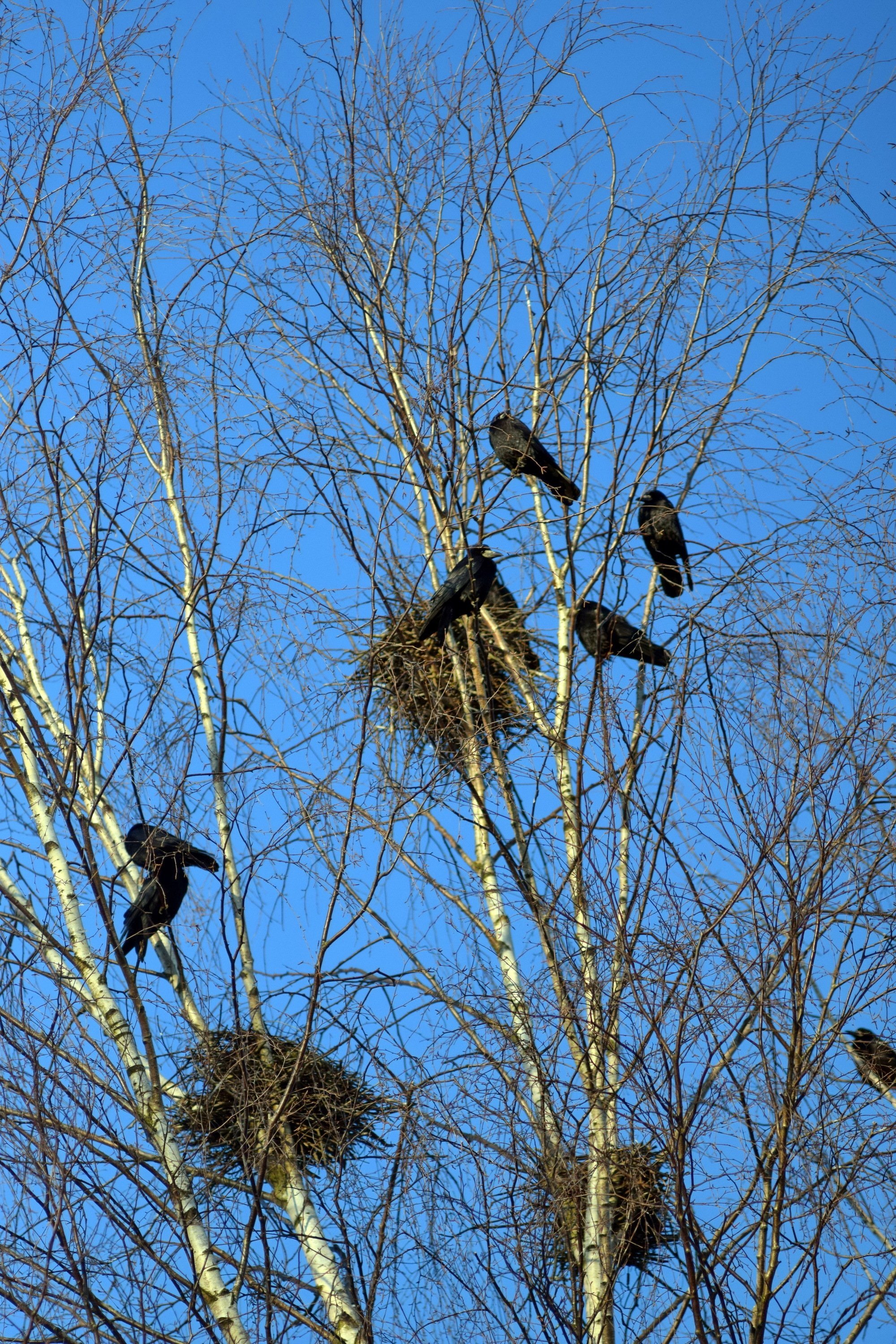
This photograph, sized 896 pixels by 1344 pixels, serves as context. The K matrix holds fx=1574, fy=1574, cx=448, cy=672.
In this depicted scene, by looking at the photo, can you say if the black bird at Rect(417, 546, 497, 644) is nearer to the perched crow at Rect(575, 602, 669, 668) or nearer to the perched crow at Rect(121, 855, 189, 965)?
the perched crow at Rect(575, 602, 669, 668)

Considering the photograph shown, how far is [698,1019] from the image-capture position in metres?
4.59

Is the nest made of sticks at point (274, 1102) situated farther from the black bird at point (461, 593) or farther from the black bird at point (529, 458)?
the black bird at point (529, 458)

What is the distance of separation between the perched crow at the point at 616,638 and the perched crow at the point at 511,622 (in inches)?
9.6

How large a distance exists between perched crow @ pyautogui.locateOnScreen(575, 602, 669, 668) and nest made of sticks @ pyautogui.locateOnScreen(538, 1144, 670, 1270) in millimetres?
1818

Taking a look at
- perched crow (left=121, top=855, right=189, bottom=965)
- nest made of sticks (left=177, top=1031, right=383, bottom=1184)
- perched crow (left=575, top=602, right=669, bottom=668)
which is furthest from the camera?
perched crow (left=575, top=602, right=669, bottom=668)

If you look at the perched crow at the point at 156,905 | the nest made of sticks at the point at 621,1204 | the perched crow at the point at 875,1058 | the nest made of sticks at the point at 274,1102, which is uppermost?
the perched crow at the point at 156,905

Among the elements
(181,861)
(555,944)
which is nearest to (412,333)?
(181,861)

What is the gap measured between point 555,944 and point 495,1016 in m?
0.48

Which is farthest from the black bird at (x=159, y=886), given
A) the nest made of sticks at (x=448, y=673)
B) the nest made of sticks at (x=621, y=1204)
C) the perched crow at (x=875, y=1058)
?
the perched crow at (x=875, y=1058)

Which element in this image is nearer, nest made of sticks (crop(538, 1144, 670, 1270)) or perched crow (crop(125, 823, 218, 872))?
nest made of sticks (crop(538, 1144, 670, 1270))

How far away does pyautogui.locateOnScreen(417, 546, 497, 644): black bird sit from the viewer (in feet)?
20.7

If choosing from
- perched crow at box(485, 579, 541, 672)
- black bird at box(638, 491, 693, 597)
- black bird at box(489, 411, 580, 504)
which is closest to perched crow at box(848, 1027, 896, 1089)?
black bird at box(638, 491, 693, 597)

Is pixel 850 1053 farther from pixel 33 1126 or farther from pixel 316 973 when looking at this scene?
pixel 33 1126

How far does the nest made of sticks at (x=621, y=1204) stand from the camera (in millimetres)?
4719
